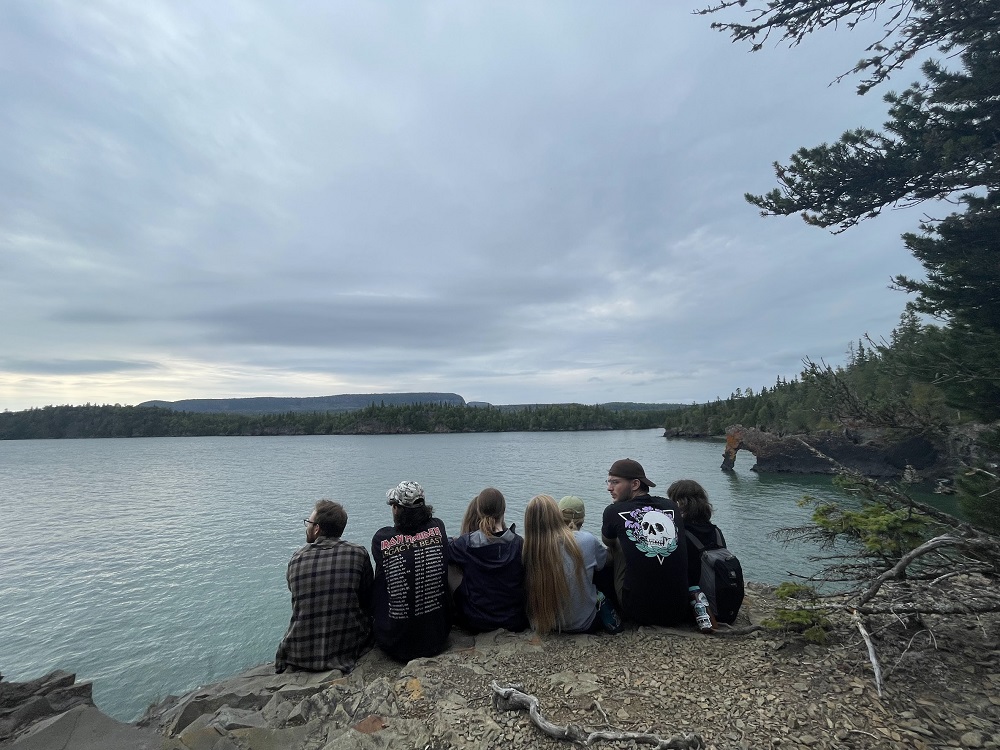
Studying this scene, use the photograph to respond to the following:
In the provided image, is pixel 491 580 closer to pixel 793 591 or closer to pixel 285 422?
pixel 793 591

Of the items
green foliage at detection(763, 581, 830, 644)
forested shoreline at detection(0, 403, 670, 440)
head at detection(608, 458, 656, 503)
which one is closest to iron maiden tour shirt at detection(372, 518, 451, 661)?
head at detection(608, 458, 656, 503)

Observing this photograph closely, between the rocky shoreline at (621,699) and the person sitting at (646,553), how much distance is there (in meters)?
0.22

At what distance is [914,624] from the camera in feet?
13.1

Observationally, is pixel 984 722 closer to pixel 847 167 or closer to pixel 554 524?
pixel 554 524

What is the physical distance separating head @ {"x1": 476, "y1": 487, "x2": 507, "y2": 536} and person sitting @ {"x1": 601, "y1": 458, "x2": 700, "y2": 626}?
40.8 inches

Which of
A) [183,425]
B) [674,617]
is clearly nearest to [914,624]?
[674,617]

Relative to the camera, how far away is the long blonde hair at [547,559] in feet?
14.8

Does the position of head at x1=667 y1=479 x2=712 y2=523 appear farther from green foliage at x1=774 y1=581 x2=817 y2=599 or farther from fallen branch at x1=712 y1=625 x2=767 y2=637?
fallen branch at x1=712 y1=625 x2=767 y2=637

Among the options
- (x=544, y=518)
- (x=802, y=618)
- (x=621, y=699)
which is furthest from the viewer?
(x=544, y=518)

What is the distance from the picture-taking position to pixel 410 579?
170 inches

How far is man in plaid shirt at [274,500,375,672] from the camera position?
4488 mm

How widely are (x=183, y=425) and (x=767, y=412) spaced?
133 meters

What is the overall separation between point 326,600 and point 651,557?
3.09 metres

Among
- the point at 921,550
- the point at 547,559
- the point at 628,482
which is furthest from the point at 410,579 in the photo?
the point at 921,550
